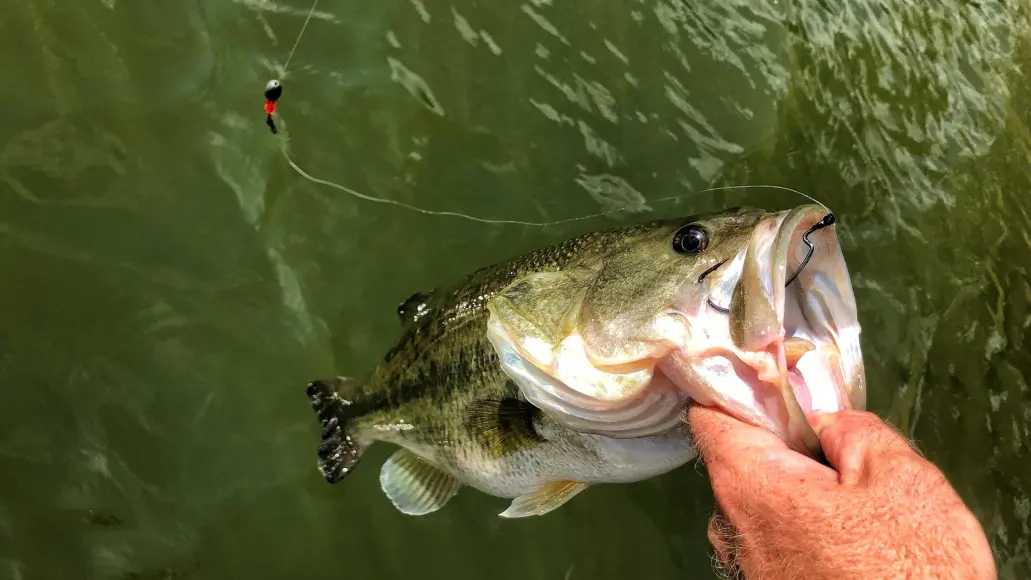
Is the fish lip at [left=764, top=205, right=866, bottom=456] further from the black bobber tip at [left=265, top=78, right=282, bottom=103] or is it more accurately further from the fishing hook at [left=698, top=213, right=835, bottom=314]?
the black bobber tip at [left=265, top=78, right=282, bottom=103]

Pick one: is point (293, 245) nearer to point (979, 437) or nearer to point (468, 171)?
point (468, 171)

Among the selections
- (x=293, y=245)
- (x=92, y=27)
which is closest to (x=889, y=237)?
(x=293, y=245)

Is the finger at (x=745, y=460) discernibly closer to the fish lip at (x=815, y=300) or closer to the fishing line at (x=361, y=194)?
the fish lip at (x=815, y=300)

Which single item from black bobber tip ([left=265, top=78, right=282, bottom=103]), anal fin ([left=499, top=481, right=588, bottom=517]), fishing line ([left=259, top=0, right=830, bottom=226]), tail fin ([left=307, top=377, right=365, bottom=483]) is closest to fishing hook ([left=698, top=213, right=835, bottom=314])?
anal fin ([left=499, top=481, right=588, bottom=517])

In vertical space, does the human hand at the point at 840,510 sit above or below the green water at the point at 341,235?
above

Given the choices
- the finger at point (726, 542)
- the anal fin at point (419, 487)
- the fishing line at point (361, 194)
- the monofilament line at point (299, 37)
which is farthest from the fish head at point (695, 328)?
the monofilament line at point (299, 37)
